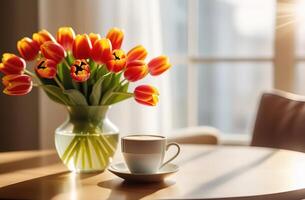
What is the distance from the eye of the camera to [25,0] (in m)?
3.44

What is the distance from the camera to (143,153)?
149 centimetres

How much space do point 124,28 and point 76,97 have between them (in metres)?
1.66

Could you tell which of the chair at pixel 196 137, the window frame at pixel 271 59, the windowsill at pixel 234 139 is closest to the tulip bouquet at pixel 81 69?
the chair at pixel 196 137

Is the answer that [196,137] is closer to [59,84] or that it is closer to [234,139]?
[234,139]

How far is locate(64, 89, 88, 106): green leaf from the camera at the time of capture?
1.57 metres

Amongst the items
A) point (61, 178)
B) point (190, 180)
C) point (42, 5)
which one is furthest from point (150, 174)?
point (42, 5)

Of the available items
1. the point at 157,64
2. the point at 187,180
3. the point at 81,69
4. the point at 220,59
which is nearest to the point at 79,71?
the point at 81,69

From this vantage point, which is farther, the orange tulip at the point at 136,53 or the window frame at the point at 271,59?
the window frame at the point at 271,59

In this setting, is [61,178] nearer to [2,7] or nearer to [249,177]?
[249,177]

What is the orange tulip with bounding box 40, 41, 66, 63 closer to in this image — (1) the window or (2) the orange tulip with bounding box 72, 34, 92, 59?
(2) the orange tulip with bounding box 72, 34, 92, 59

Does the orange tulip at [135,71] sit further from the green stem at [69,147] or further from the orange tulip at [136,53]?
the green stem at [69,147]

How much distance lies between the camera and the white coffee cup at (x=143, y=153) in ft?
4.87

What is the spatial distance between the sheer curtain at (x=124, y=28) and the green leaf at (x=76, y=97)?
161 cm

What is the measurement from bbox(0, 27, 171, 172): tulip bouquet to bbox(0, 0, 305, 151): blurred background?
158 cm
